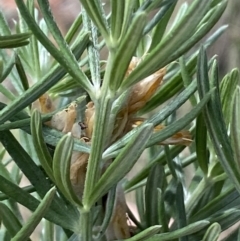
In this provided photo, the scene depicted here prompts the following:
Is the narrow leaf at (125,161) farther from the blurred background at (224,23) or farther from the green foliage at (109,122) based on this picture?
the blurred background at (224,23)

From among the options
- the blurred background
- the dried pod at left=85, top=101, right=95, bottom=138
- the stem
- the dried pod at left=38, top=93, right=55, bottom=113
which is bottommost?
the stem

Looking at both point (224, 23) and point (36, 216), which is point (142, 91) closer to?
point (36, 216)

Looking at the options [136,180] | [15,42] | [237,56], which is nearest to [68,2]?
[237,56]

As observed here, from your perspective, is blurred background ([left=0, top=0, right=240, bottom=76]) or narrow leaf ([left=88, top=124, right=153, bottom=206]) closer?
narrow leaf ([left=88, top=124, right=153, bottom=206])

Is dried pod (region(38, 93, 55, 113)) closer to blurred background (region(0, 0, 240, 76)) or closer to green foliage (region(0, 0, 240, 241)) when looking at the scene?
green foliage (region(0, 0, 240, 241))

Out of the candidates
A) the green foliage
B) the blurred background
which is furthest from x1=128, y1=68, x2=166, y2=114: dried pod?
the blurred background

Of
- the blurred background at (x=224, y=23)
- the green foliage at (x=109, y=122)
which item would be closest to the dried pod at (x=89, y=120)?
the green foliage at (x=109, y=122)

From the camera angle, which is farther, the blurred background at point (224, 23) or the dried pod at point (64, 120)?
the blurred background at point (224, 23)

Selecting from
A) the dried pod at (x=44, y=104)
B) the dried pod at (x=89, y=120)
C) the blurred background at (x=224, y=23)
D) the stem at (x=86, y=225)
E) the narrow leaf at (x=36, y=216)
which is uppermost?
the blurred background at (x=224, y=23)

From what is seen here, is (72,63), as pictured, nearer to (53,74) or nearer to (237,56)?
(53,74)
